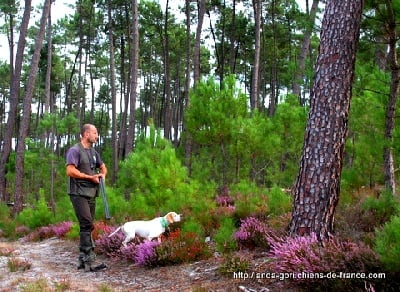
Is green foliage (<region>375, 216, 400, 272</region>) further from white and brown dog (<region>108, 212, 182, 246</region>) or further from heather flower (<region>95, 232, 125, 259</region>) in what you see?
heather flower (<region>95, 232, 125, 259</region>)

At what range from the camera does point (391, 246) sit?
309 cm

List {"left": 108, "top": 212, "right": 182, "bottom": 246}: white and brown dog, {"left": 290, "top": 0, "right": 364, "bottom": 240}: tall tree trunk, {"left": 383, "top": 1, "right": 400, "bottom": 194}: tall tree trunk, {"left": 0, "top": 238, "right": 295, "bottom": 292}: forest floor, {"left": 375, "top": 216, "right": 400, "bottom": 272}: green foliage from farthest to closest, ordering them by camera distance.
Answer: {"left": 108, "top": 212, "right": 182, "bottom": 246}: white and brown dog
{"left": 383, "top": 1, "right": 400, "bottom": 194}: tall tree trunk
{"left": 290, "top": 0, "right": 364, "bottom": 240}: tall tree trunk
{"left": 0, "top": 238, "right": 295, "bottom": 292}: forest floor
{"left": 375, "top": 216, "right": 400, "bottom": 272}: green foliage

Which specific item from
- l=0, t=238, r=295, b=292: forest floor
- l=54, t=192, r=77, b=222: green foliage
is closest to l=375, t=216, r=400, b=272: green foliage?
l=0, t=238, r=295, b=292: forest floor

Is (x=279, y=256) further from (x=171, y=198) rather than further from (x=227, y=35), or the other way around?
(x=227, y=35)

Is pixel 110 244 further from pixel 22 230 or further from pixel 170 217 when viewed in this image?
pixel 22 230

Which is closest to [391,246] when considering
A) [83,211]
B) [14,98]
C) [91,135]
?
[83,211]

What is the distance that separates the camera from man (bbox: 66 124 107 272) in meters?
5.68

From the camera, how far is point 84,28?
29.3m

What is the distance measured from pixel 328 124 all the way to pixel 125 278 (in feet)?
10.7

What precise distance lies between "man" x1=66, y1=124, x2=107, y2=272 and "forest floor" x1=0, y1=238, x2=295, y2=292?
0.37 m

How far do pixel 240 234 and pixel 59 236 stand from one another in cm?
572

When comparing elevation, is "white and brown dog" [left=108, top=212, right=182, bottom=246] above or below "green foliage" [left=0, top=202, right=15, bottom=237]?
above

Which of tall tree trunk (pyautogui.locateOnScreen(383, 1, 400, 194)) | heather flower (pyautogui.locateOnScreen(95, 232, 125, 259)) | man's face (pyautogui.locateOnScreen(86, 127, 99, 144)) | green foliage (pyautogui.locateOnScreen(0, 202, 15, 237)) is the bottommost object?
green foliage (pyautogui.locateOnScreen(0, 202, 15, 237))

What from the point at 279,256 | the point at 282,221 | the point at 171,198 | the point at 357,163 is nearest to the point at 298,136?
the point at 357,163
